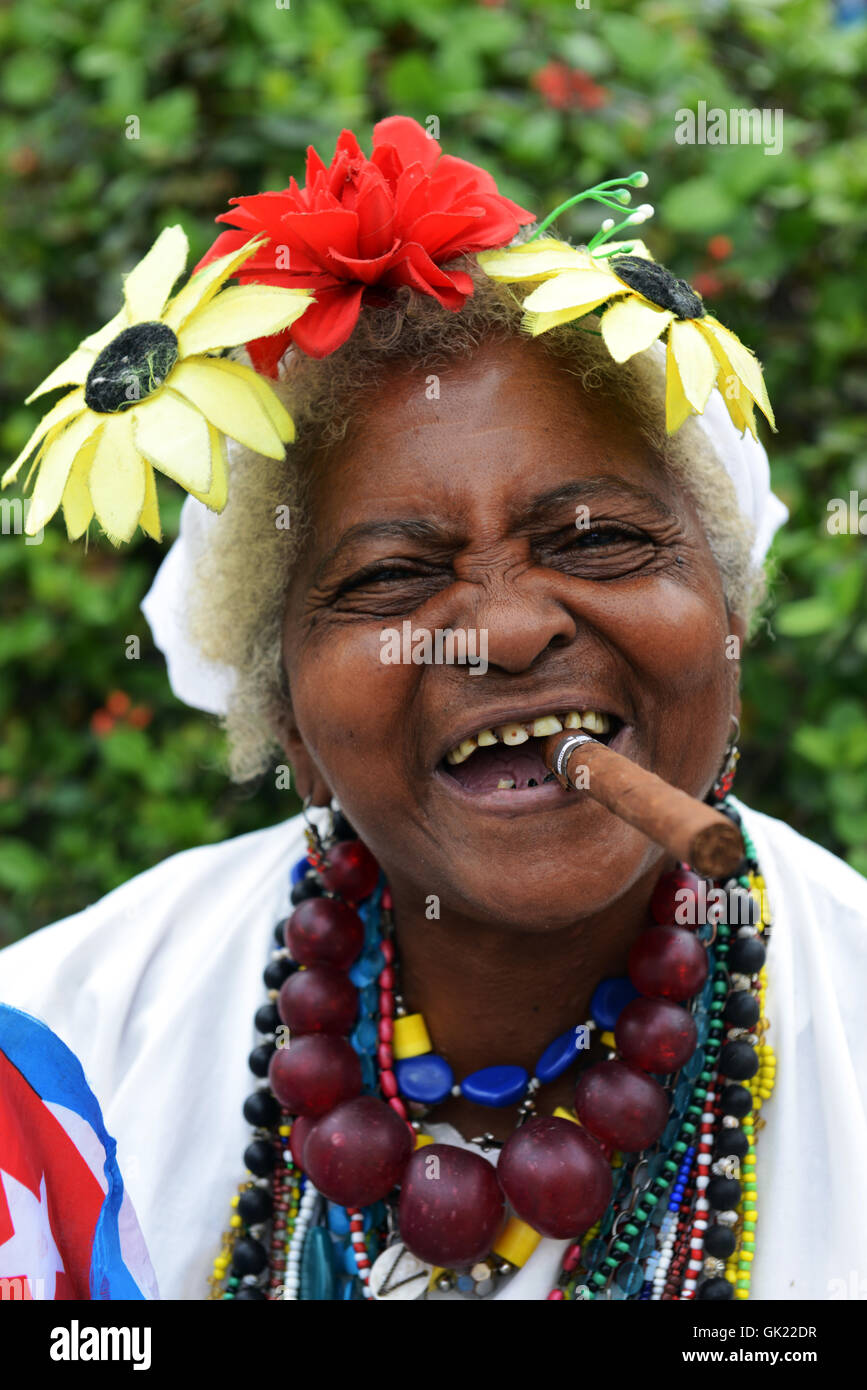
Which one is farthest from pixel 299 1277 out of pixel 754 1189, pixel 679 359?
pixel 679 359

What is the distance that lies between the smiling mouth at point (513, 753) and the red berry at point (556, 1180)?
0.52m

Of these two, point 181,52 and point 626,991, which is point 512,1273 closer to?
point 626,991

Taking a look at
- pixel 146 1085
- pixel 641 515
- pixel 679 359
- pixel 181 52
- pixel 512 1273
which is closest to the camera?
pixel 679 359

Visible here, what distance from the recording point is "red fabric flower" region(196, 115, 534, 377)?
71.9 inches

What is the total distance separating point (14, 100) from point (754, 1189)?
330cm

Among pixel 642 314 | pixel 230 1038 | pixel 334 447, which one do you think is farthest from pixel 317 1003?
pixel 642 314

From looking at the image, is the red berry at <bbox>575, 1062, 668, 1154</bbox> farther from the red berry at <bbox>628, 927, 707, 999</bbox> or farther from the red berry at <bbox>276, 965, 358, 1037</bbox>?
the red berry at <bbox>276, 965, 358, 1037</bbox>

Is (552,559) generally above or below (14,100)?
below

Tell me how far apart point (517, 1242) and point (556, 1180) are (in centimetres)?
19

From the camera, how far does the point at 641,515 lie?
187cm

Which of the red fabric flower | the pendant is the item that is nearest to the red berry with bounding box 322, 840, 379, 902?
the pendant

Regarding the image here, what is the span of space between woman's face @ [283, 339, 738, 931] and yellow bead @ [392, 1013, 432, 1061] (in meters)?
0.35

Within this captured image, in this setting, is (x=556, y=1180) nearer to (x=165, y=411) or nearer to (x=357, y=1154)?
(x=357, y=1154)

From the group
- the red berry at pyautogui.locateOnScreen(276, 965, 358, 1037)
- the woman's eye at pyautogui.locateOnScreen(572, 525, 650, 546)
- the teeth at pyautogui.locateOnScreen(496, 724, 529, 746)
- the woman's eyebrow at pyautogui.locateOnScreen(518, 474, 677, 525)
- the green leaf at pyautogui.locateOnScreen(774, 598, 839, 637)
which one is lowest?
the red berry at pyautogui.locateOnScreen(276, 965, 358, 1037)
